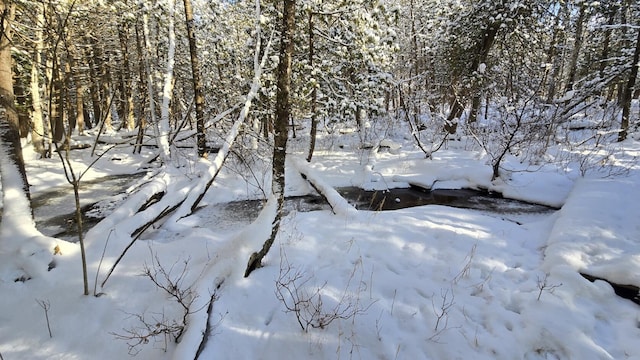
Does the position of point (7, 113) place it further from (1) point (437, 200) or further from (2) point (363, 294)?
(1) point (437, 200)

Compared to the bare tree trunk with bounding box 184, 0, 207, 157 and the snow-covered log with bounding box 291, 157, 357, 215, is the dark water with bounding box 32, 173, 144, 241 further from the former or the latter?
the snow-covered log with bounding box 291, 157, 357, 215

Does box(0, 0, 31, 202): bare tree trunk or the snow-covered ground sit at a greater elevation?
box(0, 0, 31, 202): bare tree trunk

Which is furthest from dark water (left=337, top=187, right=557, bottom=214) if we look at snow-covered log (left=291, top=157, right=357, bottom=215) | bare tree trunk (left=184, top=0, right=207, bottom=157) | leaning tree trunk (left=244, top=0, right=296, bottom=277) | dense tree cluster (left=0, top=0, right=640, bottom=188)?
bare tree trunk (left=184, top=0, right=207, bottom=157)

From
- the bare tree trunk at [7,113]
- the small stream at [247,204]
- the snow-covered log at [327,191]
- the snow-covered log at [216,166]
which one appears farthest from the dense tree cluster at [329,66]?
the bare tree trunk at [7,113]

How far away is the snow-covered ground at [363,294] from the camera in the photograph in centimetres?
293

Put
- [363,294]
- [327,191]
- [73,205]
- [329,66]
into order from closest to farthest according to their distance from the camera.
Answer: [363,294]
[327,191]
[73,205]
[329,66]

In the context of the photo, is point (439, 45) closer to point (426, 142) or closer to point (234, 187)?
point (426, 142)

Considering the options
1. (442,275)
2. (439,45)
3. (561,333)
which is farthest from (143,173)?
(439,45)

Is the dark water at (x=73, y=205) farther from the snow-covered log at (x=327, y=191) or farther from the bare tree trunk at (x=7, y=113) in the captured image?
the snow-covered log at (x=327, y=191)

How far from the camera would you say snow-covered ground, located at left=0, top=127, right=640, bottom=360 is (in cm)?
293

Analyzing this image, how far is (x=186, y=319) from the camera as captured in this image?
2996mm

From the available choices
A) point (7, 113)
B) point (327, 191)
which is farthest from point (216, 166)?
point (7, 113)

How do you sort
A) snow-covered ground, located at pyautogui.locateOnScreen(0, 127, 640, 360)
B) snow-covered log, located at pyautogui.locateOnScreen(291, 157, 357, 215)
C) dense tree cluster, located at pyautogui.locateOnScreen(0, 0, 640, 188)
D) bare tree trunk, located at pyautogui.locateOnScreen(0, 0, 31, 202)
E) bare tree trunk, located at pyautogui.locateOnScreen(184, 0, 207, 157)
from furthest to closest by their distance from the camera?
bare tree trunk, located at pyautogui.locateOnScreen(184, 0, 207, 157) < dense tree cluster, located at pyautogui.locateOnScreen(0, 0, 640, 188) < snow-covered log, located at pyautogui.locateOnScreen(291, 157, 357, 215) < bare tree trunk, located at pyautogui.locateOnScreen(0, 0, 31, 202) < snow-covered ground, located at pyautogui.locateOnScreen(0, 127, 640, 360)

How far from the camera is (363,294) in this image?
3623 mm
